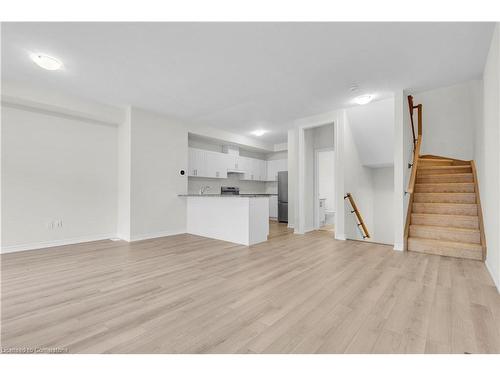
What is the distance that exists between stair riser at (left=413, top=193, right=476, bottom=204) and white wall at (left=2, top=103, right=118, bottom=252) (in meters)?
6.23

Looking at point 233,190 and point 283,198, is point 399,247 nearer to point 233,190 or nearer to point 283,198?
point 283,198

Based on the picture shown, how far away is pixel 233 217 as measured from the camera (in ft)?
14.8

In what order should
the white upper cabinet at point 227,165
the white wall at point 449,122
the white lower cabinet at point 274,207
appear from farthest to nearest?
the white lower cabinet at point 274,207 < the white upper cabinet at point 227,165 < the white wall at point 449,122

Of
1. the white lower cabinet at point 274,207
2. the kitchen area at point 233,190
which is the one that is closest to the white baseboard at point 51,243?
the kitchen area at point 233,190

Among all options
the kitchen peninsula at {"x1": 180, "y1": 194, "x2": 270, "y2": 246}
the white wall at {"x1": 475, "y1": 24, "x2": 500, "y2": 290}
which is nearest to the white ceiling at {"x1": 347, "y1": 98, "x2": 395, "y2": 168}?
the white wall at {"x1": 475, "y1": 24, "x2": 500, "y2": 290}

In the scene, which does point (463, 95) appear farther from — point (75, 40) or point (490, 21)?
point (75, 40)

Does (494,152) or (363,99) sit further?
(363,99)

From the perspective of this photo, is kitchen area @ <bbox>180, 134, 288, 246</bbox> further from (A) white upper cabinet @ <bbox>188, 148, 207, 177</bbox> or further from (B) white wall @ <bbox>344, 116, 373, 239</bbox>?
(B) white wall @ <bbox>344, 116, 373, 239</bbox>

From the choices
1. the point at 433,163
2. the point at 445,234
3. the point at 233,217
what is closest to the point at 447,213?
the point at 445,234

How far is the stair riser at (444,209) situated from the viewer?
12.3 feet

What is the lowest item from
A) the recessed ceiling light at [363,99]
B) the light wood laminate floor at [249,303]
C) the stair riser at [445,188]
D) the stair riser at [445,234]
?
the light wood laminate floor at [249,303]

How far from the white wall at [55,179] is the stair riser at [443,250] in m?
5.70

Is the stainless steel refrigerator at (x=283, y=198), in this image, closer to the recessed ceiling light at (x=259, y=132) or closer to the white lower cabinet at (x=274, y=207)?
the white lower cabinet at (x=274, y=207)

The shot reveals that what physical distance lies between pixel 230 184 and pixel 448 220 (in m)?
5.46
